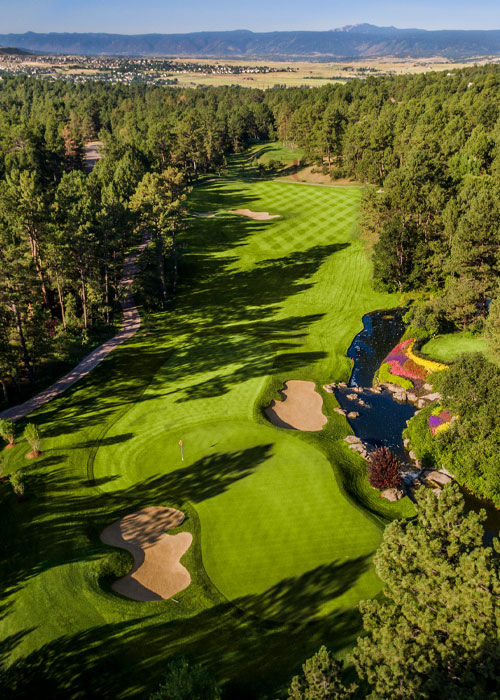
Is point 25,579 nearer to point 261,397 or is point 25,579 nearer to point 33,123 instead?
point 261,397

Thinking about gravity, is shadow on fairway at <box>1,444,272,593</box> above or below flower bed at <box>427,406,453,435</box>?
below

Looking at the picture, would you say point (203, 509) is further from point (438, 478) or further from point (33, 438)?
point (438, 478)

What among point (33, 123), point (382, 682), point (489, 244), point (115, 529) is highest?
point (33, 123)

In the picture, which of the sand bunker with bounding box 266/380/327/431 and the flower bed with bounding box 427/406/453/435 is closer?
the flower bed with bounding box 427/406/453/435

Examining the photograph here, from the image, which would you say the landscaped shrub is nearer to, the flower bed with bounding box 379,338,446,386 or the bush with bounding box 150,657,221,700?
the bush with bounding box 150,657,221,700

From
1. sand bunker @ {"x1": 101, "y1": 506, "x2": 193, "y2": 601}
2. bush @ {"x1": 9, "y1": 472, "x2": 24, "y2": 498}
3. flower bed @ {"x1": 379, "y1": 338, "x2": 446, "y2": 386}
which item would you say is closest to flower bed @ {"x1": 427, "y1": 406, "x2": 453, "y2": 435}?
flower bed @ {"x1": 379, "y1": 338, "x2": 446, "y2": 386}

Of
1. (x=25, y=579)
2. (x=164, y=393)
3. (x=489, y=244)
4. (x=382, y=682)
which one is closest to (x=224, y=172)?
(x=489, y=244)
